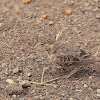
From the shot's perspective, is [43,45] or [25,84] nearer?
[25,84]

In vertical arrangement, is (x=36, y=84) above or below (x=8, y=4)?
below

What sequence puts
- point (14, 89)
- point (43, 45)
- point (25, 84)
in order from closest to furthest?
1. point (14, 89)
2. point (25, 84)
3. point (43, 45)

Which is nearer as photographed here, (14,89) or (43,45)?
(14,89)

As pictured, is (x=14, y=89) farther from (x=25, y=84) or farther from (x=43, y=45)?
(x=43, y=45)

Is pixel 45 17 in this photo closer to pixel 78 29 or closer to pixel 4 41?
pixel 78 29

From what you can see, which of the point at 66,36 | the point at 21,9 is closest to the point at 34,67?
the point at 66,36

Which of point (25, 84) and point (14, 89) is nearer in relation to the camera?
point (14, 89)

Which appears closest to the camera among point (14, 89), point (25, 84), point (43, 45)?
point (14, 89)

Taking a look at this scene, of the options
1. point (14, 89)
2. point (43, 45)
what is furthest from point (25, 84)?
point (43, 45)
